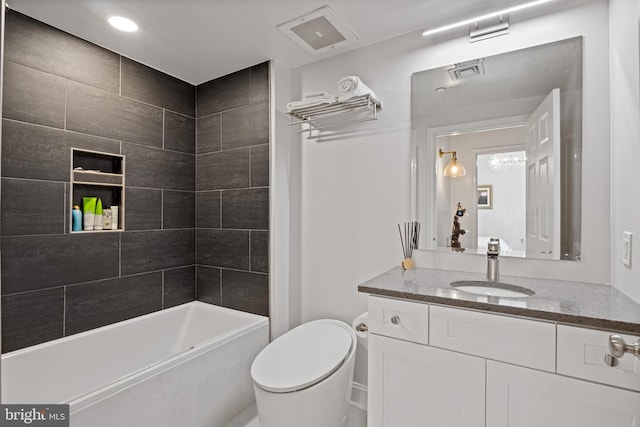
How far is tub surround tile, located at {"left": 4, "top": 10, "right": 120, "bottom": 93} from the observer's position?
1.73 m

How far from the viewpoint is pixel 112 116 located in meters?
2.15

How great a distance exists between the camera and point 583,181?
1513 mm

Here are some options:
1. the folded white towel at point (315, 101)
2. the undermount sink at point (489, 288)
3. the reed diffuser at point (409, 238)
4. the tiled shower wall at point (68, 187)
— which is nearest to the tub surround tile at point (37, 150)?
the tiled shower wall at point (68, 187)

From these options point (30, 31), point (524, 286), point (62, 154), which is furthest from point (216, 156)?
point (524, 286)

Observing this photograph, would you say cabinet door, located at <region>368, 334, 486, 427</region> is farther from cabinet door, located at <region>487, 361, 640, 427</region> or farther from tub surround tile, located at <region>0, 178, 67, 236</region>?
tub surround tile, located at <region>0, 178, 67, 236</region>

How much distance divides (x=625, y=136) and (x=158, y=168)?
8.74 ft

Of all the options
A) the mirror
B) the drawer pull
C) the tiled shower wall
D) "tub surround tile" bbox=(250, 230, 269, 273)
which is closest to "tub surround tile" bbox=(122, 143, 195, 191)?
the tiled shower wall

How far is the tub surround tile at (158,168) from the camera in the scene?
7.42 ft

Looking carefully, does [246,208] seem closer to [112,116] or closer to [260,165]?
[260,165]

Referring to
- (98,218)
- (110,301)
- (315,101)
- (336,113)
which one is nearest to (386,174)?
(336,113)

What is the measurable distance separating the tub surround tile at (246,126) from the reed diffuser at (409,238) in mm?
1137

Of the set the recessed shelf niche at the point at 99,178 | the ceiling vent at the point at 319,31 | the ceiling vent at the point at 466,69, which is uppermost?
the ceiling vent at the point at 319,31

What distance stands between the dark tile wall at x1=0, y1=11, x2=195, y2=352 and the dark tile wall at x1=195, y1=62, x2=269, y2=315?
0.13 meters

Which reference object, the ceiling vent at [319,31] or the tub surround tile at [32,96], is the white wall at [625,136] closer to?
the ceiling vent at [319,31]
